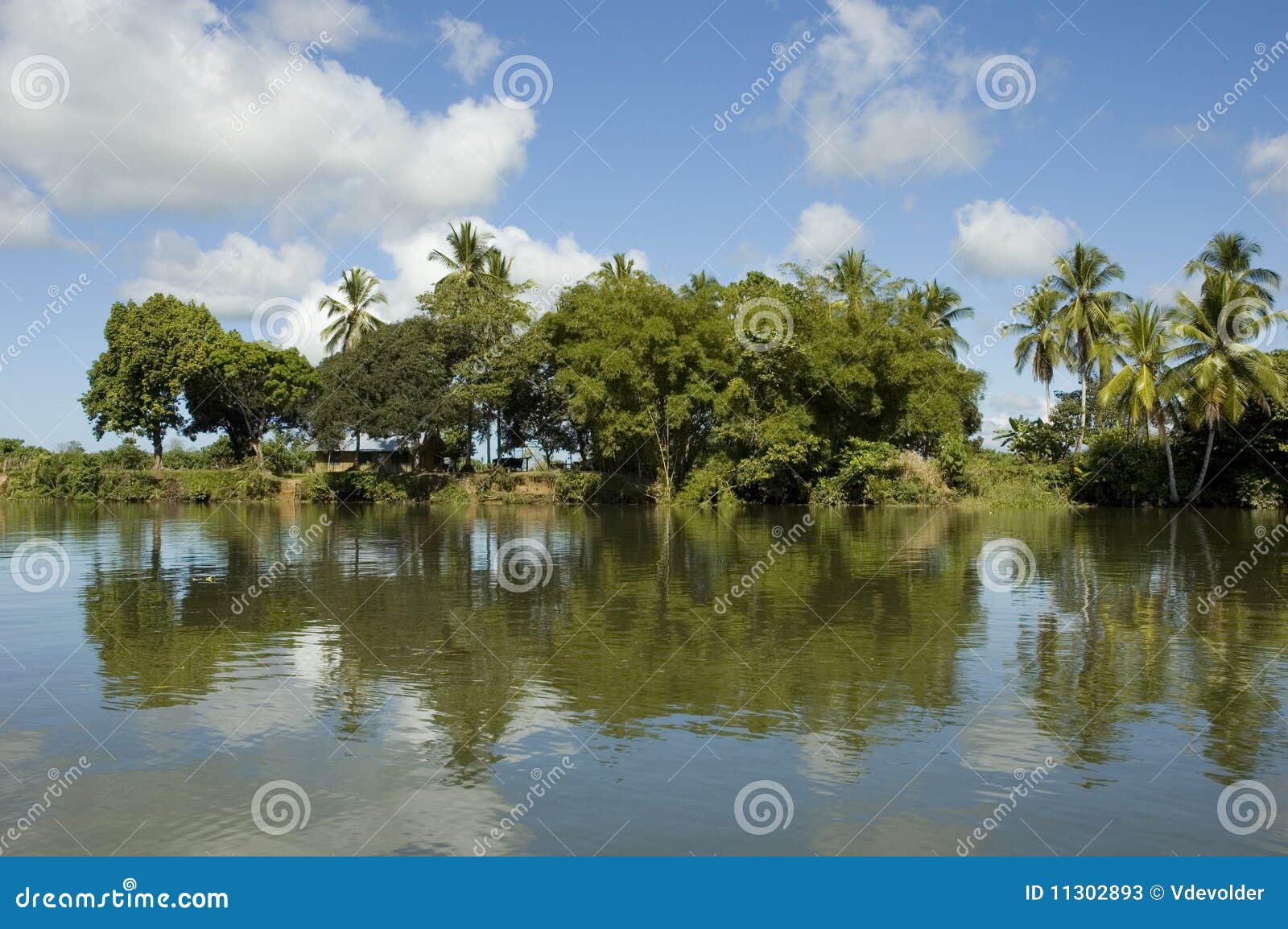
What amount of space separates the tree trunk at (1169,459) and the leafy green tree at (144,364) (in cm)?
4759

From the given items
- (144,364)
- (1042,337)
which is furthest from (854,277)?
(144,364)

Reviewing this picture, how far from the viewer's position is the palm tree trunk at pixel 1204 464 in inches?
1660

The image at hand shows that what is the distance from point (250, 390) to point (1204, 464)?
4883 centimetres

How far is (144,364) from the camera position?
58.0 metres

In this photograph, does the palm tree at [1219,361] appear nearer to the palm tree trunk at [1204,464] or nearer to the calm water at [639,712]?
the palm tree trunk at [1204,464]

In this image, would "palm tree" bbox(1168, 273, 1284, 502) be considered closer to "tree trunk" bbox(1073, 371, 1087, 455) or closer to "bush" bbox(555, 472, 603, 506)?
"tree trunk" bbox(1073, 371, 1087, 455)

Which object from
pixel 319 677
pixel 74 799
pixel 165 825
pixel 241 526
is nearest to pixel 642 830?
pixel 165 825

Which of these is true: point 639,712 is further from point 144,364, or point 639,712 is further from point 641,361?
point 144,364

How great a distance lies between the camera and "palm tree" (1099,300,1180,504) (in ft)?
138

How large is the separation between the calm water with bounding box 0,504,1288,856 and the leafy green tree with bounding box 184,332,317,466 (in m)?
42.1

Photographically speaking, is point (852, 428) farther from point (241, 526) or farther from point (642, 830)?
point (642, 830)

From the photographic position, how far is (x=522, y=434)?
193ft

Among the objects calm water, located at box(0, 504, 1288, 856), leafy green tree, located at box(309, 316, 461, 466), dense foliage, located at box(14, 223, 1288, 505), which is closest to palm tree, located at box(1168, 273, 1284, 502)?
dense foliage, located at box(14, 223, 1288, 505)

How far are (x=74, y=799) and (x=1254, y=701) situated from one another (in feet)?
31.0
